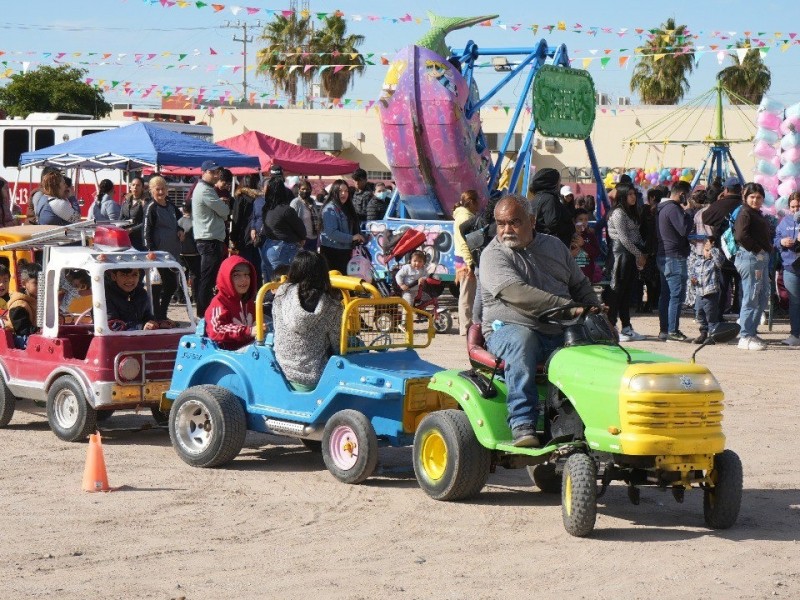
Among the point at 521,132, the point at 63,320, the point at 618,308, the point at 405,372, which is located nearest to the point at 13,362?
the point at 63,320

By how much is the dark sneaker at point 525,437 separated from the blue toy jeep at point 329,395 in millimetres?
946

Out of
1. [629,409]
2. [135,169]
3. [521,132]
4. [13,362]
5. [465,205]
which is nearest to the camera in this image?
[629,409]

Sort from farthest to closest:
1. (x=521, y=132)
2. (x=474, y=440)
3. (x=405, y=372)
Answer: (x=521, y=132), (x=405, y=372), (x=474, y=440)

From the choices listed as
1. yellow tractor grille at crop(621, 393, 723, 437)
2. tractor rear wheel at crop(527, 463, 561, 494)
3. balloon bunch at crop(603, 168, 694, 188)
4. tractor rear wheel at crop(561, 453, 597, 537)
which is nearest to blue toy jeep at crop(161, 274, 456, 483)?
tractor rear wheel at crop(527, 463, 561, 494)

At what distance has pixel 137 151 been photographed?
1997 cm

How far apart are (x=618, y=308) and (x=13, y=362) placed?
7.97 meters

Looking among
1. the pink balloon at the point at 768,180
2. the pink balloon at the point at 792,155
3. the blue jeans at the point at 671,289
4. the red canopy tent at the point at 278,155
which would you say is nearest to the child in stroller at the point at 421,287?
the blue jeans at the point at 671,289

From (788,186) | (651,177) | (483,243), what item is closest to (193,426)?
(483,243)

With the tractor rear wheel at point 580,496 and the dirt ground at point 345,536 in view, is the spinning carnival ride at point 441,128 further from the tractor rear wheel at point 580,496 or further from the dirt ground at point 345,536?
the tractor rear wheel at point 580,496

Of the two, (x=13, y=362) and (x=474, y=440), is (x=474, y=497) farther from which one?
(x=13, y=362)

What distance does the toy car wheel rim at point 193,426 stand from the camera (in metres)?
8.83

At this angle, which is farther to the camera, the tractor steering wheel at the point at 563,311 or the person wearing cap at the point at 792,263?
the person wearing cap at the point at 792,263

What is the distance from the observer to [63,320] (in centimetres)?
1068

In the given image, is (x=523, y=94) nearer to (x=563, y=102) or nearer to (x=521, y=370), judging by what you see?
(x=563, y=102)
